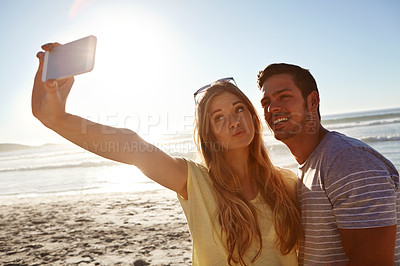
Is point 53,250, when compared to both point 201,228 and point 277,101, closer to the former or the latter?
point 201,228

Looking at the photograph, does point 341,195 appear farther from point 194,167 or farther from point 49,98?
point 49,98

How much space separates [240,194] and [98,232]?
524cm

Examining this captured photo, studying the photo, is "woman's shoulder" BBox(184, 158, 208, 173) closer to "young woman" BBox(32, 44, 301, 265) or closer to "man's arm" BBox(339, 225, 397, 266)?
"young woman" BBox(32, 44, 301, 265)

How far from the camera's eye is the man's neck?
261cm

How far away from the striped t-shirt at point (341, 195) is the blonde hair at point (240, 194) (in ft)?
0.51

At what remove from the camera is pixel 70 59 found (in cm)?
177

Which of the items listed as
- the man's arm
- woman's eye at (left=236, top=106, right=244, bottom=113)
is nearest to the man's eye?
woman's eye at (left=236, top=106, right=244, bottom=113)

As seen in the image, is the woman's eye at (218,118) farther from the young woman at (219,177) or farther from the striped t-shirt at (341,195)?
the striped t-shirt at (341,195)

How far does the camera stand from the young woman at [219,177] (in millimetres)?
2126

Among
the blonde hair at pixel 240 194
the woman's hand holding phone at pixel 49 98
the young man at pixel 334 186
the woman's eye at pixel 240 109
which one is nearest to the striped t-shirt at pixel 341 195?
the young man at pixel 334 186

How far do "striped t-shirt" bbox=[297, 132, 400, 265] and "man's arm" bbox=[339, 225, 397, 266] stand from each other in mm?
40

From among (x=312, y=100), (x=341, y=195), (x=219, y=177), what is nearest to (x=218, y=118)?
(x=219, y=177)

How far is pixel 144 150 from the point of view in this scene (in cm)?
228

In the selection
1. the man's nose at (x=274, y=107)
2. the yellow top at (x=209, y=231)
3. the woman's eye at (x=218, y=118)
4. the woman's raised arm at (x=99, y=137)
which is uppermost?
the man's nose at (x=274, y=107)
